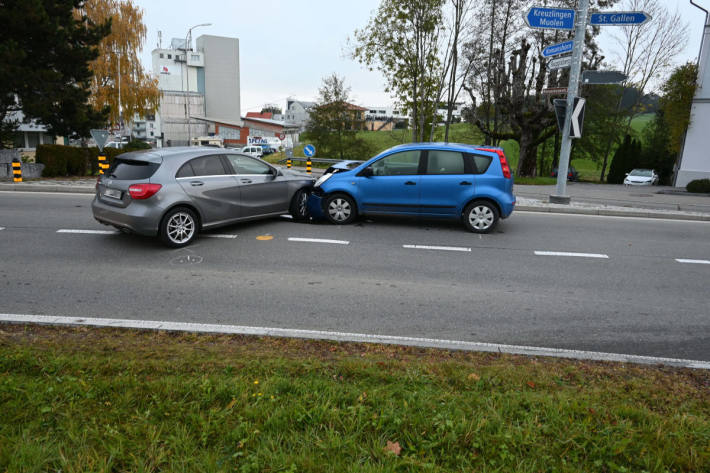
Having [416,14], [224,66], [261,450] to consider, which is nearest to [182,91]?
[224,66]

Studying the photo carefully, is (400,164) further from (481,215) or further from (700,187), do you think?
(700,187)

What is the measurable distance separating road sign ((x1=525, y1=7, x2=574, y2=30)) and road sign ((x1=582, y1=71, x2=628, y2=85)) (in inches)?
54.0

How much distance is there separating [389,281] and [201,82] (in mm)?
104541

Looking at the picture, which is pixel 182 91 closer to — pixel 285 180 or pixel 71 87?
pixel 71 87

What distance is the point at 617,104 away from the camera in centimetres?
4272

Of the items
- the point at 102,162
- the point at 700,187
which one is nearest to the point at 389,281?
the point at 102,162

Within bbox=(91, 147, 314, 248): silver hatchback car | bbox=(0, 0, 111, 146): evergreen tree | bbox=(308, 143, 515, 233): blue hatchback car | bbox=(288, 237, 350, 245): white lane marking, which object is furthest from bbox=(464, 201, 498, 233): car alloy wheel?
bbox=(0, 0, 111, 146): evergreen tree

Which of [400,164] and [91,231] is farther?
[400,164]

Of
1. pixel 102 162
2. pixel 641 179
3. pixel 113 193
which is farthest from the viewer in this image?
pixel 641 179

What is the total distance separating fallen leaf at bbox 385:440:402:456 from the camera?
2.74 m

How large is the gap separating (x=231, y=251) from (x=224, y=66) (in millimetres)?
102653

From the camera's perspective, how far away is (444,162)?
9984 millimetres

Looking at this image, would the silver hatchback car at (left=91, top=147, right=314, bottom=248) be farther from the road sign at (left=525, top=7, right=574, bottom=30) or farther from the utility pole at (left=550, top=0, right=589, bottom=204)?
the utility pole at (left=550, top=0, right=589, bottom=204)

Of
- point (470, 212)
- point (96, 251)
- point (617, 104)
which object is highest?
point (617, 104)
